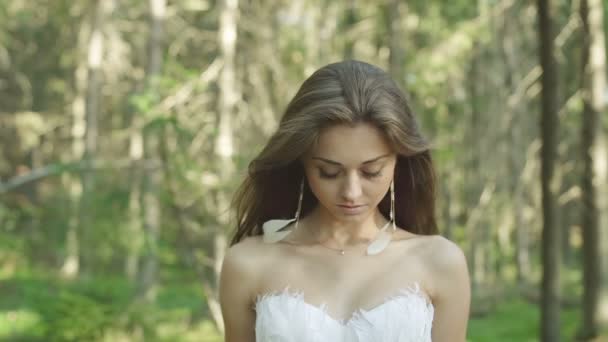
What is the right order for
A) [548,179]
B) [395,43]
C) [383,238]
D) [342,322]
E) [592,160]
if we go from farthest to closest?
1. [592,160]
2. [395,43]
3. [548,179]
4. [383,238]
5. [342,322]

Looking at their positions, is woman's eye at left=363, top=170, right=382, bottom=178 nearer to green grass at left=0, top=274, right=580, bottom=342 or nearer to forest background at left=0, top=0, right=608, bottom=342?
forest background at left=0, top=0, right=608, bottom=342

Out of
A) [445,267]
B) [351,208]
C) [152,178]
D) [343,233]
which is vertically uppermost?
[351,208]

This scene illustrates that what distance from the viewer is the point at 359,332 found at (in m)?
2.87

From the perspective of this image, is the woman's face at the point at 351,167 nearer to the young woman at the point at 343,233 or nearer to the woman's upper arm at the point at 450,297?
the young woman at the point at 343,233

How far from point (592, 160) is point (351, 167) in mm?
8133

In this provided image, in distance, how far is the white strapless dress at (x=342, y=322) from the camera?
289 centimetres

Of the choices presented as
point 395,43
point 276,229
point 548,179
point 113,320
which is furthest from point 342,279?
point 113,320

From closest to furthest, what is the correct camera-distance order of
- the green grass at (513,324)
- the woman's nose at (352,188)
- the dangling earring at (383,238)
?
the woman's nose at (352,188) < the dangling earring at (383,238) < the green grass at (513,324)

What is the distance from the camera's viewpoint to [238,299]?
309 cm

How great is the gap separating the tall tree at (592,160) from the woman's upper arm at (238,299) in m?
7.26

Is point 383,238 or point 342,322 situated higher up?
point 383,238

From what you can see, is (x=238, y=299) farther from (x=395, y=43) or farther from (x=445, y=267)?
(x=395, y=43)

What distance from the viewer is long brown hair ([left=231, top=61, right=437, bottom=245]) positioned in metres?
2.79

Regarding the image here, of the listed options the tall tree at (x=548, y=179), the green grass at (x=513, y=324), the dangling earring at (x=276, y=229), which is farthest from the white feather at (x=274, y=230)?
the green grass at (x=513, y=324)
